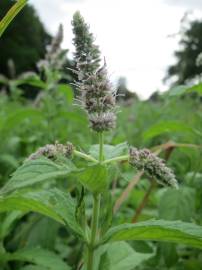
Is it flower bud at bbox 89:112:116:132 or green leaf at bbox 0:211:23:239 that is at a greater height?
flower bud at bbox 89:112:116:132

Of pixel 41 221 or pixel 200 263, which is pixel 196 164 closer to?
pixel 200 263

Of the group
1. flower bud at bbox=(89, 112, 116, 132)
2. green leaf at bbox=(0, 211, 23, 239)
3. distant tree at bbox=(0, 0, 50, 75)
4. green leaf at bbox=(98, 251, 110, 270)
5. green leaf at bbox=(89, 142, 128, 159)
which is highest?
distant tree at bbox=(0, 0, 50, 75)

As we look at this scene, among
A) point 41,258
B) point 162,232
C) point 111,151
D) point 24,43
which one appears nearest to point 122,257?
point 41,258

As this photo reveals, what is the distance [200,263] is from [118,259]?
61 cm

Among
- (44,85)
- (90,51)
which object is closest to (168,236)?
(90,51)

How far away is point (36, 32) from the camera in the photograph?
173ft

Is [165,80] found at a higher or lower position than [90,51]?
higher

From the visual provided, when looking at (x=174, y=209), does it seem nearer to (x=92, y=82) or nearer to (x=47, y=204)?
(x=47, y=204)

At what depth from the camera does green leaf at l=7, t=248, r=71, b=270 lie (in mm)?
2246

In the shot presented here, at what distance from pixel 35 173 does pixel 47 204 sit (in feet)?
0.93

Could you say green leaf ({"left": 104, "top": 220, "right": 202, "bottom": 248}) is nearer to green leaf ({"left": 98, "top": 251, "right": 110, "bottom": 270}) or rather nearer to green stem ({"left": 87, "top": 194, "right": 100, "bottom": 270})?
green stem ({"left": 87, "top": 194, "right": 100, "bottom": 270})

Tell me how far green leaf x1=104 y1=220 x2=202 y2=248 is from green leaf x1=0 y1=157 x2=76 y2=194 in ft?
0.97

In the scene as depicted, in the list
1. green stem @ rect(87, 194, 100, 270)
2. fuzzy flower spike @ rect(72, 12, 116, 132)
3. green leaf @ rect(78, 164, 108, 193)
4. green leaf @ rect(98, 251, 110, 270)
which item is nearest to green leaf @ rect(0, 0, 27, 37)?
fuzzy flower spike @ rect(72, 12, 116, 132)

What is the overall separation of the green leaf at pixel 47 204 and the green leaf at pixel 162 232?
14 centimetres
